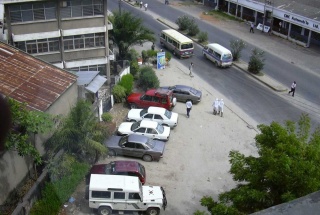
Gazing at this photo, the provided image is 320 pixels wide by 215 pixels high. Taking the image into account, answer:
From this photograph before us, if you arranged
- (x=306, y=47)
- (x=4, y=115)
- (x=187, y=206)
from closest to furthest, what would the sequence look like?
(x=4, y=115)
(x=187, y=206)
(x=306, y=47)

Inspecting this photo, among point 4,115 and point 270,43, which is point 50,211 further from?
point 270,43

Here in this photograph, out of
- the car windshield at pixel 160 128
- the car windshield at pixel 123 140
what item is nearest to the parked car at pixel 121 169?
the car windshield at pixel 123 140

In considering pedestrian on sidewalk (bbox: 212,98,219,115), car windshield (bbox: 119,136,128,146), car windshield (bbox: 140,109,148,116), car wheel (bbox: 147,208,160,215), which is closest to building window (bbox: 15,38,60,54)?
car windshield (bbox: 140,109,148,116)

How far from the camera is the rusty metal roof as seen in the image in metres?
17.3

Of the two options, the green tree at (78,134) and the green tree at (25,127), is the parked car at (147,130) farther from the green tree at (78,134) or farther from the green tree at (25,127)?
the green tree at (25,127)

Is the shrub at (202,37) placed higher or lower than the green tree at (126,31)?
lower

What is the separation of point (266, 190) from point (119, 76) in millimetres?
17602

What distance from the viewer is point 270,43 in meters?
40.4

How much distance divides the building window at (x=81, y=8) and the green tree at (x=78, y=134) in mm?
9963

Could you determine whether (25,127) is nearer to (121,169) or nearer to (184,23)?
(121,169)

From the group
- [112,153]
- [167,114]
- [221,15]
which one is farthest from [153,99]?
[221,15]

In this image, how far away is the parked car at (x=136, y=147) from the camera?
2008 centimetres

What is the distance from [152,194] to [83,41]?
42.8 feet

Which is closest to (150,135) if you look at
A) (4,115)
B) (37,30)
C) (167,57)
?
(37,30)
